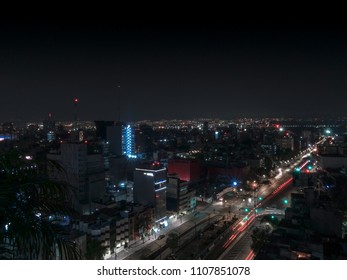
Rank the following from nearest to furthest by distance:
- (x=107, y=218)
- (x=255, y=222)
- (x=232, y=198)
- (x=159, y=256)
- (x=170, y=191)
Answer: (x=159, y=256) < (x=107, y=218) < (x=255, y=222) < (x=170, y=191) < (x=232, y=198)

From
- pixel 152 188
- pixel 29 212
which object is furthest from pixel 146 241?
pixel 29 212

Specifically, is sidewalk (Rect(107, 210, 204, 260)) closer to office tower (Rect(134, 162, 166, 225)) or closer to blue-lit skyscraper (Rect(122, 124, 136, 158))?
office tower (Rect(134, 162, 166, 225))

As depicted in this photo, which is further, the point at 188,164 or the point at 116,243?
the point at 188,164

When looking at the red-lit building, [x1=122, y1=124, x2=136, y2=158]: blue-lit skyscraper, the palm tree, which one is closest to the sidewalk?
the red-lit building

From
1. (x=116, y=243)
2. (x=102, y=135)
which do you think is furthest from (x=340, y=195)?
(x=102, y=135)

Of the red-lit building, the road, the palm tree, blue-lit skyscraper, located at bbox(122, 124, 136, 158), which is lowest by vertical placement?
the road

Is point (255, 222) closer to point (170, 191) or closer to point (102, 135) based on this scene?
point (170, 191)

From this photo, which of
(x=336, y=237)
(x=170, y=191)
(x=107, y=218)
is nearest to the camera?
(x=336, y=237)
